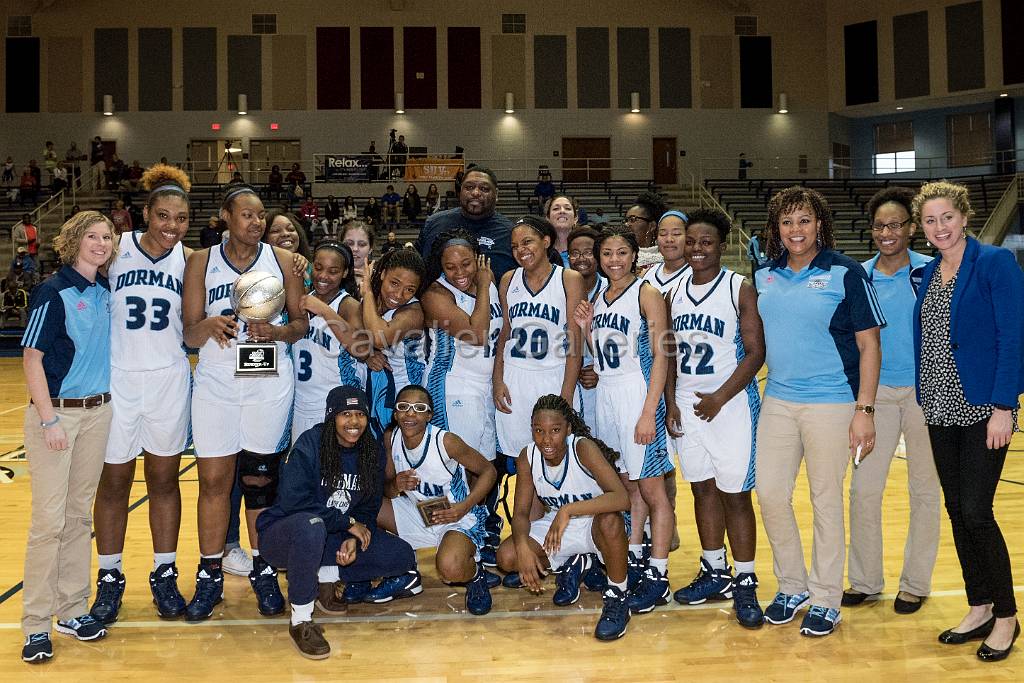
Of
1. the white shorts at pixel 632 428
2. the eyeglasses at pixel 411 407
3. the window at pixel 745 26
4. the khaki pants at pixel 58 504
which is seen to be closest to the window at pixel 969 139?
the window at pixel 745 26

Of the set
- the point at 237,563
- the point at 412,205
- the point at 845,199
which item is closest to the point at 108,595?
the point at 237,563

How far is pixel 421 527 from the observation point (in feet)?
14.9

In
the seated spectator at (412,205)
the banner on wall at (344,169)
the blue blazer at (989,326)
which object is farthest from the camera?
the banner on wall at (344,169)

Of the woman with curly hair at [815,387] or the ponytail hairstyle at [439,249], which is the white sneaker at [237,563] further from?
the woman with curly hair at [815,387]

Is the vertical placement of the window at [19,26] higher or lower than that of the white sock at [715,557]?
higher

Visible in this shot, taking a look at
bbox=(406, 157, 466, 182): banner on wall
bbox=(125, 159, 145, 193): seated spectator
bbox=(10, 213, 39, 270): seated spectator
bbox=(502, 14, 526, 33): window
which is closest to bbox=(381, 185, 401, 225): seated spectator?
bbox=(406, 157, 466, 182): banner on wall

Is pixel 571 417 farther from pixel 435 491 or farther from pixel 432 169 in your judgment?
pixel 432 169

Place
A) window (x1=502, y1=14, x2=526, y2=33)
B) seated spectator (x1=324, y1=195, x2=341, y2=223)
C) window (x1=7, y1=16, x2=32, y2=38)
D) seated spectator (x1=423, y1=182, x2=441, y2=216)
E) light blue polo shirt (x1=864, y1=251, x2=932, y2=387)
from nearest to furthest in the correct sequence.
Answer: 1. light blue polo shirt (x1=864, y1=251, x2=932, y2=387)
2. seated spectator (x1=324, y1=195, x2=341, y2=223)
3. seated spectator (x1=423, y1=182, x2=441, y2=216)
4. window (x1=7, y1=16, x2=32, y2=38)
5. window (x1=502, y1=14, x2=526, y2=33)

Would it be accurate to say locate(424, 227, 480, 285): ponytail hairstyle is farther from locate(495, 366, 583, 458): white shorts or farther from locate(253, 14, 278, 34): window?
locate(253, 14, 278, 34): window

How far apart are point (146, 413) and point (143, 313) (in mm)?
448

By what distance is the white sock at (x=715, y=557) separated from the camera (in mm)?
4328

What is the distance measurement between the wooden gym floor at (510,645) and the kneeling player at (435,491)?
22cm

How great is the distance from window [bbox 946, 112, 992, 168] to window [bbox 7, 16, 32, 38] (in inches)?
993

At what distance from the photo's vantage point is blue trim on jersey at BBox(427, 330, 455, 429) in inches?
185
